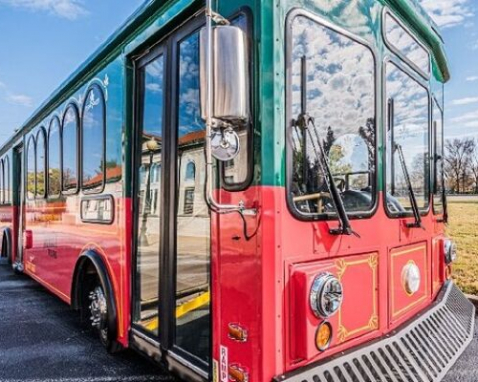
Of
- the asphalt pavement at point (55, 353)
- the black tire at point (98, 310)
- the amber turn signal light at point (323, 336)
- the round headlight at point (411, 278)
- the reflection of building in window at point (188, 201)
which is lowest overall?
the asphalt pavement at point (55, 353)

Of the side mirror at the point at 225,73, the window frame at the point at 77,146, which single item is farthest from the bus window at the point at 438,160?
the window frame at the point at 77,146

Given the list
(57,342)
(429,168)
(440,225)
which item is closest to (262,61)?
(429,168)

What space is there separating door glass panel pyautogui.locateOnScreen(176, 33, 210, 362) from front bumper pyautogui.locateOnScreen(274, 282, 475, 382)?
680mm

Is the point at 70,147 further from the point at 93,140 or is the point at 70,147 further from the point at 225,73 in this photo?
the point at 225,73

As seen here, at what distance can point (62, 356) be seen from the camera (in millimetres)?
3762

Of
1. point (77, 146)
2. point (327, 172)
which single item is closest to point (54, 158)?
point (77, 146)

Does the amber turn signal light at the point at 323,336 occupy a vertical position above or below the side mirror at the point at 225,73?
below

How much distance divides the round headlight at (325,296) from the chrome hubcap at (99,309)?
1.89m

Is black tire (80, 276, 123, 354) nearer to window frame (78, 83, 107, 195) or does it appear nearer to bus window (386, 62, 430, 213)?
window frame (78, 83, 107, 195)

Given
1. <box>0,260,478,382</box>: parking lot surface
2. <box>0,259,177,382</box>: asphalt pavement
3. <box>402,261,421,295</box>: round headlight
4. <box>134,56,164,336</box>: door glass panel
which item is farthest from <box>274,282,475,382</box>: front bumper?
<box>0,259,177,382</box>: asphalt pavement

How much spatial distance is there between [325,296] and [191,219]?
90 cm

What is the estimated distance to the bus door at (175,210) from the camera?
2.41 meters

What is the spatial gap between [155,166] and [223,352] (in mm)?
1285

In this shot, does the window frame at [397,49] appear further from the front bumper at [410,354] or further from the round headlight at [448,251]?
the front bumper at [410,354]
